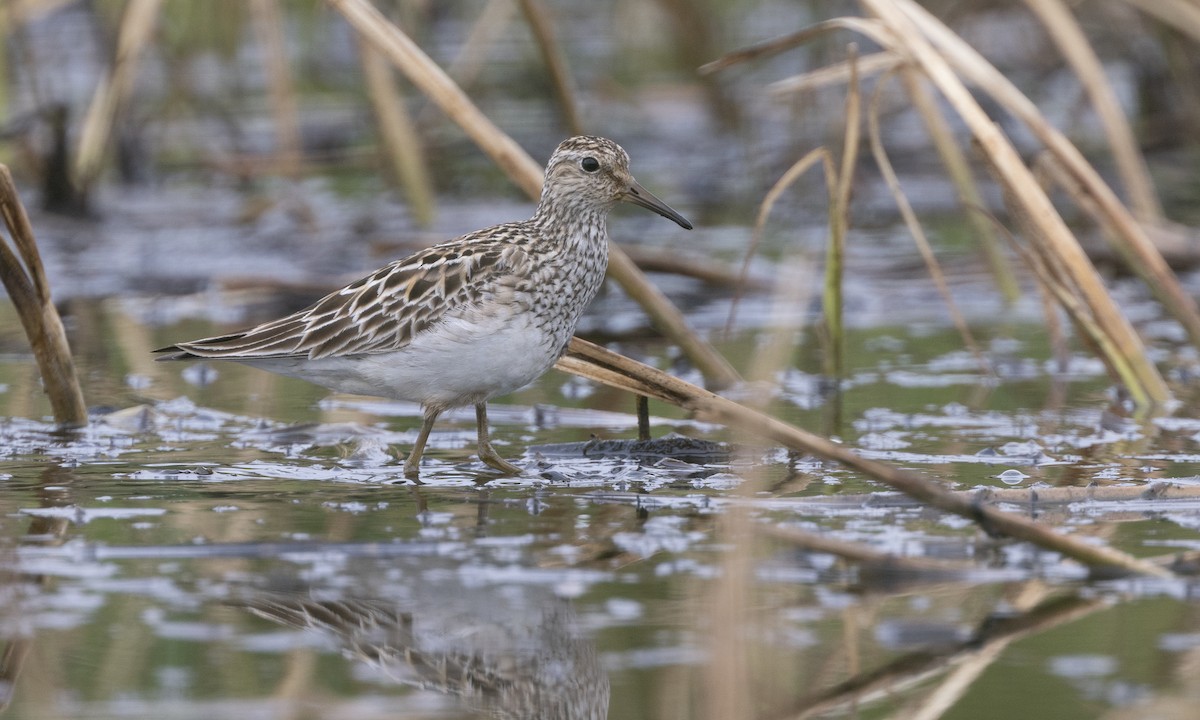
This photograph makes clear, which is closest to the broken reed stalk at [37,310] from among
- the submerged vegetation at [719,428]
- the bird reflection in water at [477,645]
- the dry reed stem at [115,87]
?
the submerged vegetation at [719,428]

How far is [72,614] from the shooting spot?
459cm

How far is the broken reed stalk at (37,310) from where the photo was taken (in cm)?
667

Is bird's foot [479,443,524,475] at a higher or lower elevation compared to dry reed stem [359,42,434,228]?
lower

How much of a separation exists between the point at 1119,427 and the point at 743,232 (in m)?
6.29

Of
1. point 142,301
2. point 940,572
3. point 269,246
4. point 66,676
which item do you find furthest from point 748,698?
point 269,246

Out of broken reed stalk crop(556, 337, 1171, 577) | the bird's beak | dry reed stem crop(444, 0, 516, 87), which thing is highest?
dry reed stem crop(444, 0, 516, 87)

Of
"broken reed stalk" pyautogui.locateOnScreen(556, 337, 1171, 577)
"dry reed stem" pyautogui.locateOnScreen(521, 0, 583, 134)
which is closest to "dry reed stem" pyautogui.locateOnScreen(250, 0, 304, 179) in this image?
"dry reed stem" pyautogui.locateOnScreen(521, 0, 583, 134)

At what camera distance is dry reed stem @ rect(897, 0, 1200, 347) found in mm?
7582

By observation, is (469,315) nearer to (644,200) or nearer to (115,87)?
(644,200)

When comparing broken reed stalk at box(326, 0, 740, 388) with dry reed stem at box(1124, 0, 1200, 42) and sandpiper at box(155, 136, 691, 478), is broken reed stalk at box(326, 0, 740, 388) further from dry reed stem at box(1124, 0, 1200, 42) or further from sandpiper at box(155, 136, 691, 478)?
dry reed stem at box(1124, 0, 1200, 42)

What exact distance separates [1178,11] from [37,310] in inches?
268

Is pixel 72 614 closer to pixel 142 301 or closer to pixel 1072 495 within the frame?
pixel 1072 495

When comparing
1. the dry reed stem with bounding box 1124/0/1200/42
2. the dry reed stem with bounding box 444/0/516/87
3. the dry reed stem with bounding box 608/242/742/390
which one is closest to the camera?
the dry reed stem with bounding box 608/242/742/390

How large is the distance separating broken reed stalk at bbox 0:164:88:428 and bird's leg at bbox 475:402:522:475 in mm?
1858
